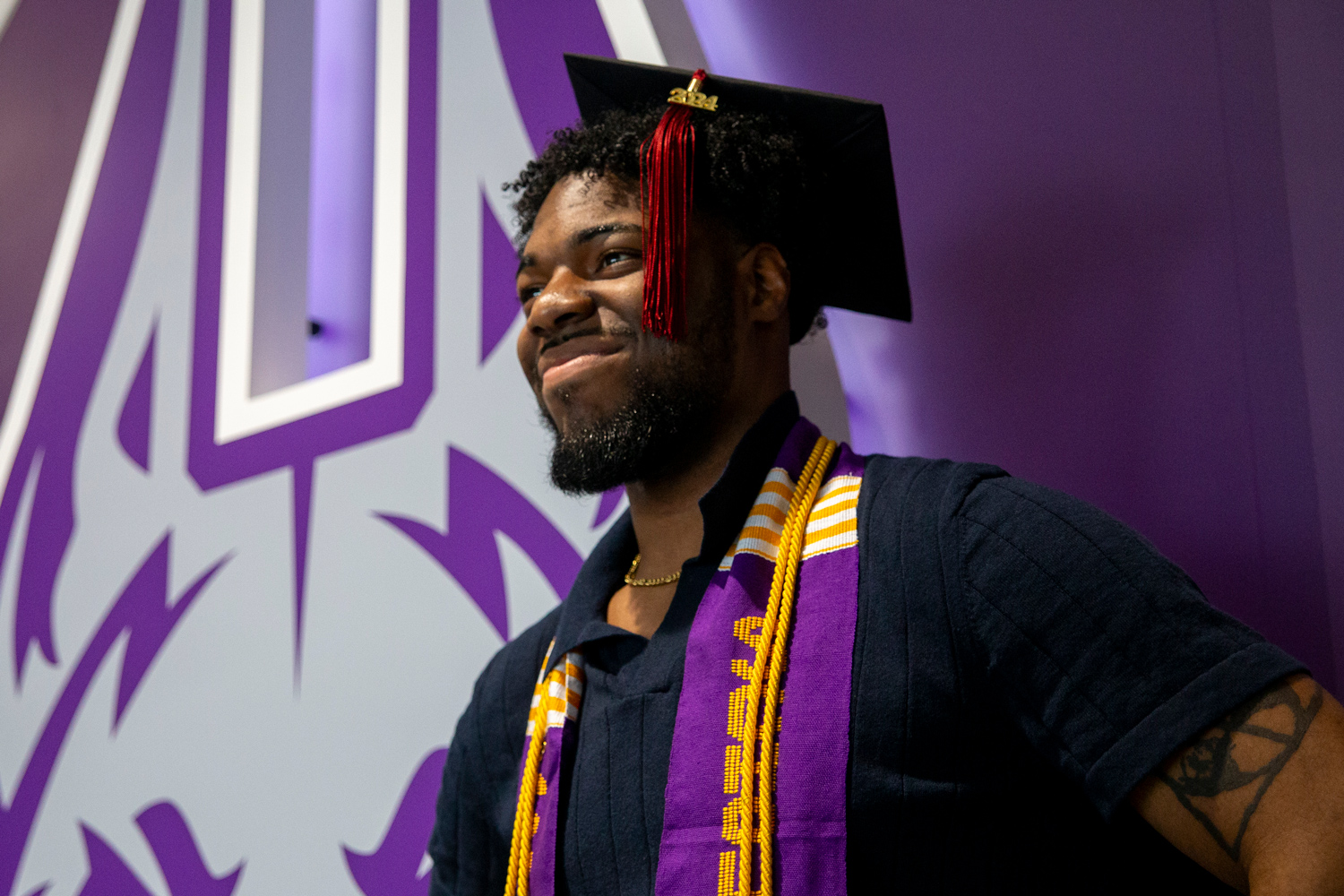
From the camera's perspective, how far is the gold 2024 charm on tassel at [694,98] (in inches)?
48.0

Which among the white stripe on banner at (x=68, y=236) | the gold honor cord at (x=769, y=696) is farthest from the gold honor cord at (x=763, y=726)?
the white stripe on banner at (x=68, y=236)

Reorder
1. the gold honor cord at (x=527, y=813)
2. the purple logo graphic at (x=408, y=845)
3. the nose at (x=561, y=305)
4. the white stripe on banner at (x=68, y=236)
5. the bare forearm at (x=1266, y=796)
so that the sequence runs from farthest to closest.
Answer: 1. the white stripe on banner at (x=68, y=236)
2. the purple logo graphic at (x=408, y=845)
3. the nose at (x=561, y=305)
4. the gold honor cord at (x=527, y=813)
5. the bare forearm at (x=1266, y=796)

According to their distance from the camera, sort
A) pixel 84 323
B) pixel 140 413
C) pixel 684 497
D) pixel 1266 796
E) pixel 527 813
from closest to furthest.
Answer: pixel 1266 796 → pixel 527 813 → pixel 684 497 → pixel 140 413 → pixel 84 323

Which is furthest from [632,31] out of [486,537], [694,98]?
[486,537]

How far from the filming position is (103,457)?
7.14 feet

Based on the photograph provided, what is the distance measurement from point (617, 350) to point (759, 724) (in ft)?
1.35

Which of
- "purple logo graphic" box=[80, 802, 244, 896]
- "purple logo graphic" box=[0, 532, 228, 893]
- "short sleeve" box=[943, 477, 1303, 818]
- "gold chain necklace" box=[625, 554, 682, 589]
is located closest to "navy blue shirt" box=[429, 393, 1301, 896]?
"short sleeve" box=[943, 477, 1303, 818]

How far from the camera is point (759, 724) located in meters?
0.93

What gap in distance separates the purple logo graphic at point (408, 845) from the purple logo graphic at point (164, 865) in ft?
0.95

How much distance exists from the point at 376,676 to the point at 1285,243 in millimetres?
1306

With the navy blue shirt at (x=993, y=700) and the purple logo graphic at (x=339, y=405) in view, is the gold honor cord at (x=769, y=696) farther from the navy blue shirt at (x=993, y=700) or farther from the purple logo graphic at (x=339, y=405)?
the purple logo graphic at (x=339, y=405)

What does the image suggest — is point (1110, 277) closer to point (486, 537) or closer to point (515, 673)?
point (515, 673)

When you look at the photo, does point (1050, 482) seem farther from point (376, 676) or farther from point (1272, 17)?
point (376, 676)

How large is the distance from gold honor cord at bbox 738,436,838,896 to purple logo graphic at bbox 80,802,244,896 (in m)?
1.19
